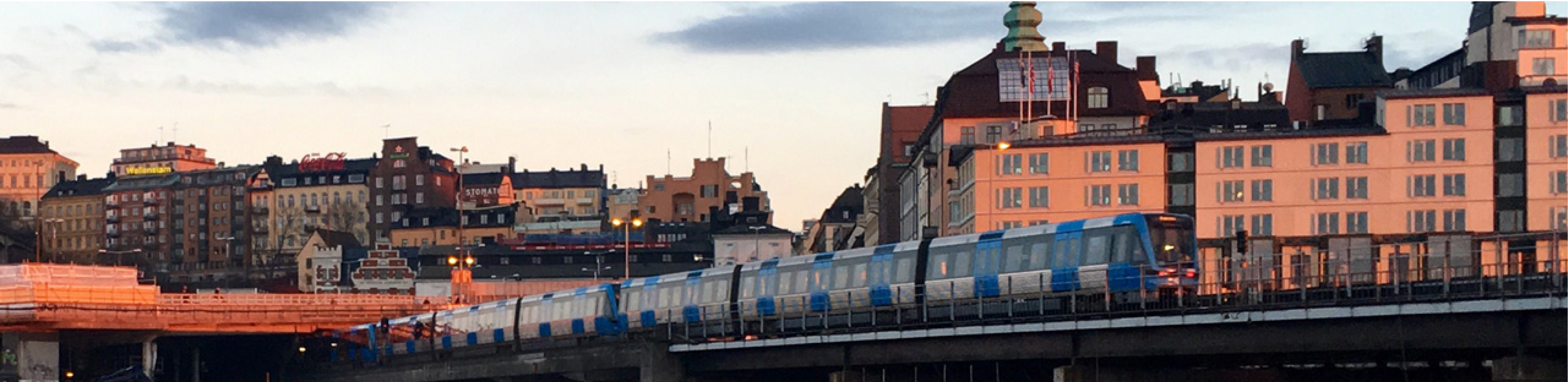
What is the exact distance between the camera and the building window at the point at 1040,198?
139250 mm

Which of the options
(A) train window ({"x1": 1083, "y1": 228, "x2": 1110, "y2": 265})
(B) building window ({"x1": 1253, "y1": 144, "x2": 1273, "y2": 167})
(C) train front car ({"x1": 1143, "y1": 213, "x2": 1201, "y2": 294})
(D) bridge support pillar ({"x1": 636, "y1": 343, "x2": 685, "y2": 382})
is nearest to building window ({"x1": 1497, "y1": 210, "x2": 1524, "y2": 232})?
(B) building window ({"x1": 1253, "y1": 144, "x2": 1273, "y2": 167})

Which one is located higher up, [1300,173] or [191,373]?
[1300,173]

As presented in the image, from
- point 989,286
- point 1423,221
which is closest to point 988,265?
point 989,286

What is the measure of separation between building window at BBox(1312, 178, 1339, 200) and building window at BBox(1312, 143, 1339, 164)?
2.83 ft

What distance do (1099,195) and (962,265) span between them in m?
58.7

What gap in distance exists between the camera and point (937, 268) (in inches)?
3231

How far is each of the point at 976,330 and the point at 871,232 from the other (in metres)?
128

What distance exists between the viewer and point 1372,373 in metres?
71.4

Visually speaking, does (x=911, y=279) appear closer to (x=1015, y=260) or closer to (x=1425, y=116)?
(x=1015, y=260)

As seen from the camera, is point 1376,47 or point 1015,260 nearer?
point 1015,260

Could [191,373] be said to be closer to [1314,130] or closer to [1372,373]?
[1314,130]

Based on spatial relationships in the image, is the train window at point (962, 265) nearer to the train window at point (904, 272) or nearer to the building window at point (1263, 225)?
the train window at point (904, 272)

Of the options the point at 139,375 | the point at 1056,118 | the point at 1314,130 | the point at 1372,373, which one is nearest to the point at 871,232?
the point at 1056,118

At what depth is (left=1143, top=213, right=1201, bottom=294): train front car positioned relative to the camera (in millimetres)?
72875
